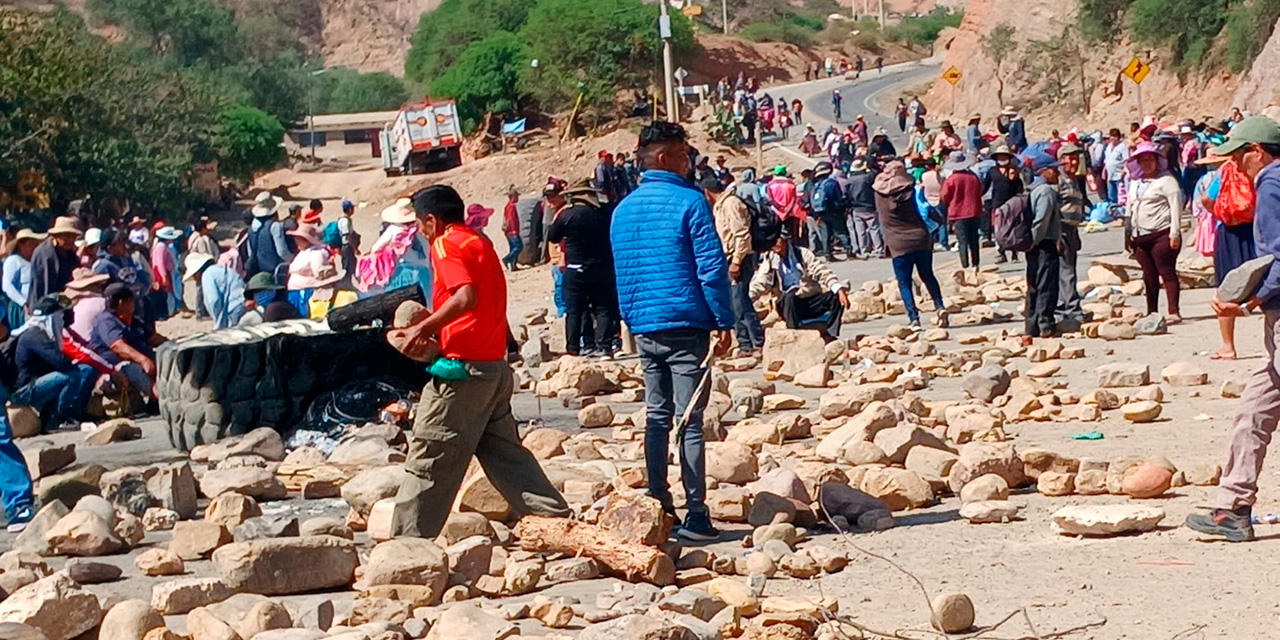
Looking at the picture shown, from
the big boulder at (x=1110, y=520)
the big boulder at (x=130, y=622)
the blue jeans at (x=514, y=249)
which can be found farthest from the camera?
the blue jeans at (x=514, y=249)

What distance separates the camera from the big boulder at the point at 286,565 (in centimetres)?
679

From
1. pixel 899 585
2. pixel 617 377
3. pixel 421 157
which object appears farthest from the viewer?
pixel 421 157

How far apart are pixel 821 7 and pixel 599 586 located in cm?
14074

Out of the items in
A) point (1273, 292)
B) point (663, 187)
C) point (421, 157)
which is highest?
point (663, 187)

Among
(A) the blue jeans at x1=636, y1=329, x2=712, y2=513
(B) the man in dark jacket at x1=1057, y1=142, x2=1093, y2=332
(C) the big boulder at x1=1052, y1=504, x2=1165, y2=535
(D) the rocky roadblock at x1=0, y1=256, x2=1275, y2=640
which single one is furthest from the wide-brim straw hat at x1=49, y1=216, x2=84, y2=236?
(C) the big boulder at x1=1052, y1=504, x2=1165, y2=535

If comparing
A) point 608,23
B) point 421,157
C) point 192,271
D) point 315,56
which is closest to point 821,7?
point 315,56

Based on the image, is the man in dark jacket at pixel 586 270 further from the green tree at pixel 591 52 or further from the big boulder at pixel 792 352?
the green tree at pixel 591 52

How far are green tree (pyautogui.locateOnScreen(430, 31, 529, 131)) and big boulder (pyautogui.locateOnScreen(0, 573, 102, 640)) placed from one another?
2661 inches

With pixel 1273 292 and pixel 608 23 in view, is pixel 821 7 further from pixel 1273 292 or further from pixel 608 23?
pixel 1273 292

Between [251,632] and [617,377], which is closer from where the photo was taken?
[251,632]

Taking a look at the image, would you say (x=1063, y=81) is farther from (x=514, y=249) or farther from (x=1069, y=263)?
(x=1069, y=263)

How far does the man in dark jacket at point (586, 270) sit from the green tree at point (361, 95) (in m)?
95.5

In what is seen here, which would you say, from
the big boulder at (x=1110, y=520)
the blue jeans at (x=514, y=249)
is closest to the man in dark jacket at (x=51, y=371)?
the big boulder at (x=1110, y=520)

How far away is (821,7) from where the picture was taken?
473 ft
